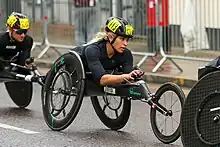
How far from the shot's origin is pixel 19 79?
9492 millimetres

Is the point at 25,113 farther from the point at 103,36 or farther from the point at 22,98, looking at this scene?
the point at 103,36

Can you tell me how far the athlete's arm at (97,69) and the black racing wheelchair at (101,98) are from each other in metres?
0.09

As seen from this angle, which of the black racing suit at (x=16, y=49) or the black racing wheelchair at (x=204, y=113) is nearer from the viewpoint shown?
the black racing wheelchair at (x=204, y=113)

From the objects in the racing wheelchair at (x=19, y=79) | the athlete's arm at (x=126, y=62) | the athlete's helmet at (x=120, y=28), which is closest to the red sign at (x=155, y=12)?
the racing wheelchair at (x=19, y=79)

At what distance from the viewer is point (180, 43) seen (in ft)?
44.7

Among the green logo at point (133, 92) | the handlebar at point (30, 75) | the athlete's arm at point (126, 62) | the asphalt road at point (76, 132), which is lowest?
the asphalt road at point (76, 132)

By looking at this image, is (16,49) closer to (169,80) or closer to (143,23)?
(169,80)

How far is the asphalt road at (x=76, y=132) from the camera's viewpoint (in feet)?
25.3

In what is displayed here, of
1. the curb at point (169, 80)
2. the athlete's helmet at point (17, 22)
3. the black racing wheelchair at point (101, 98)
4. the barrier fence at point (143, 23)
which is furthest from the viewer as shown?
the barrier fence at point (143, 23)

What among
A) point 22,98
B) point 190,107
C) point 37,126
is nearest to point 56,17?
point 22,98

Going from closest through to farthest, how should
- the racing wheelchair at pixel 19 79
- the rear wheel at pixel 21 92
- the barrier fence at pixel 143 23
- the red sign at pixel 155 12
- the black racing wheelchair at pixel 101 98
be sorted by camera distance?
the black racing wheelchair at pixel 101 98 → the racing wheelchair at pixel 19 79 → the rear wheel at pixel 21 92 → the barrier fence at pixel 143 23 → the red sign at pixel 155 12

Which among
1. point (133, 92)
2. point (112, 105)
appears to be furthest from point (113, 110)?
point (133, 92)

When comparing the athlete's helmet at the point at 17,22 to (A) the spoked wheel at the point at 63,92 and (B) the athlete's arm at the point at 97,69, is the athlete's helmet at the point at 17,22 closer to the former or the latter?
(A) the spoked wheel at the point at 63,92

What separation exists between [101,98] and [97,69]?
91 centimetres
